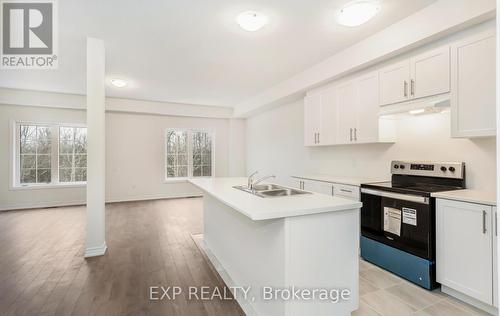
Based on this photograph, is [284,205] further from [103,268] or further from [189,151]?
[189,151]

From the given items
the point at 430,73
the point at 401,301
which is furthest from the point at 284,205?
the point at 430,73

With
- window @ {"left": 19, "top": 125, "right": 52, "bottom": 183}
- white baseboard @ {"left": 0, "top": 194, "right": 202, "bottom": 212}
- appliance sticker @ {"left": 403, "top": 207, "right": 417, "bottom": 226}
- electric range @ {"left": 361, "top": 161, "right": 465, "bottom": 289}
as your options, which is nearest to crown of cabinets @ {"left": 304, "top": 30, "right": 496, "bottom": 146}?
electric range @ {"left": 361, "top": 161, "right": 465, "bottom": 289}

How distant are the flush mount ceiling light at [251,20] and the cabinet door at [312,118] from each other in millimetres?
1754

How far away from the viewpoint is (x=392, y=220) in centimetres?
258

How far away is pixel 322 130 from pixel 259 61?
1.49 meters

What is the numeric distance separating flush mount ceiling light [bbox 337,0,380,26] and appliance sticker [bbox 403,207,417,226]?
1953 millimetres

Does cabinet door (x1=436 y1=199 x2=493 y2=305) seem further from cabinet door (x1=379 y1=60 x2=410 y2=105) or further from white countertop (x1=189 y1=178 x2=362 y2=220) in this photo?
cabinet door (x1=379 y1=60 x2=410 y2=105)

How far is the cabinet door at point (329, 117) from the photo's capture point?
371 centimetres

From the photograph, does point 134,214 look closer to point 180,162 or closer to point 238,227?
point 180,162

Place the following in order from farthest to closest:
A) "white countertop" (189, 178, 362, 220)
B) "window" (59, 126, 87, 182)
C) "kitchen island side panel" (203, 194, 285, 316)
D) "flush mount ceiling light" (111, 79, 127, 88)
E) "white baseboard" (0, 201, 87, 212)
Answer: "window" (59, 126, 87, 182), "white baseboard" (0, 201, 87, 212), "flush mount ceiling light" (111, 79, 127, 88), "kitchen island side panel" (203, 194, 285, 316), "white countertop" (189, 178, 362, 220)

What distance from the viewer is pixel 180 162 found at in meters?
7.26

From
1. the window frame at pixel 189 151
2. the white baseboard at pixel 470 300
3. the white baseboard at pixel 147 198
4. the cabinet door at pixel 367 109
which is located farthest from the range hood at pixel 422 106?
the white baseboard at pixel 147 198

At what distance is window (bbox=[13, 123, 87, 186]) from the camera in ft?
18.7

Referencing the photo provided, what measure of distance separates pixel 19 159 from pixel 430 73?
25.8 feet
